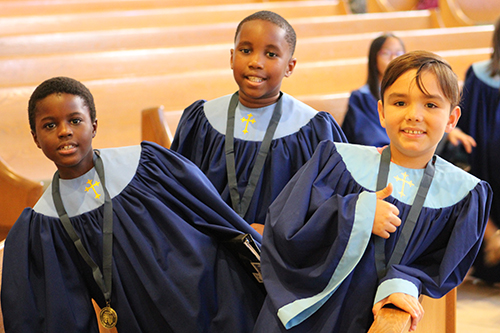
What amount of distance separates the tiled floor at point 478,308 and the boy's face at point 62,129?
2.18 metres

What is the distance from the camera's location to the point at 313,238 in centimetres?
169

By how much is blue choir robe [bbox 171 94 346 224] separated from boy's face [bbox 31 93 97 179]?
0.65 metres

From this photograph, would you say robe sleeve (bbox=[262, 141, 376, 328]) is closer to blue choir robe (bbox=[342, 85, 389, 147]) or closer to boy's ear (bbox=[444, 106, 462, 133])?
boy's ear (bbox=[444, 106, 462, 133])

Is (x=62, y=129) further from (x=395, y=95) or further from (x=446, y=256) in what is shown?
(x=446, y=256)

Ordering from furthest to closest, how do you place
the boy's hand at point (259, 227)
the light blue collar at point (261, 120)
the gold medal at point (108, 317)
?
the light blue collar at point (261, 120) → the boy's hand at point (259, 227) → the gold medal at point (108, 317)

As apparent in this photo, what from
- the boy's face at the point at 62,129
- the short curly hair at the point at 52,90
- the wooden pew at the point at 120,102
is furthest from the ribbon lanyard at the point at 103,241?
the wooden pew at the point at 120,102

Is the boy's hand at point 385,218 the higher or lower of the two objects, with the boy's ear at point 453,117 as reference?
lower

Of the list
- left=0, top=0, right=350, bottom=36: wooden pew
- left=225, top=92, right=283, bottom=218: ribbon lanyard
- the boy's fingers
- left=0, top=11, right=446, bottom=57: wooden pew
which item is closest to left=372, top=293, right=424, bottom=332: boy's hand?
the boy's fingers

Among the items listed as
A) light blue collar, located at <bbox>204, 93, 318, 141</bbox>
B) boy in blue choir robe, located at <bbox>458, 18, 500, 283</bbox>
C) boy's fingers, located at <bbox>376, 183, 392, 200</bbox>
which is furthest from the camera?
boy in blue choir robe, located at <bbox>458, 18, 500, 283</bbox>

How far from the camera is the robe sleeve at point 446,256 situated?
5.32ft

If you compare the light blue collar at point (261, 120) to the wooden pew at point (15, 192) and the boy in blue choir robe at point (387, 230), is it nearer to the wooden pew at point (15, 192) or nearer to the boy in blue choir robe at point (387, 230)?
the boy in blue choir robe at point (387, 230)

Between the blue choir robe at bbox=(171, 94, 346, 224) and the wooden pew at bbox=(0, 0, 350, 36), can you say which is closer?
the blue choir robe at bbox=(171, 94, 346, 224)

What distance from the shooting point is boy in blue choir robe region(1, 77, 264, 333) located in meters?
1.81

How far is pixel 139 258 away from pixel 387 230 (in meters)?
0.85
